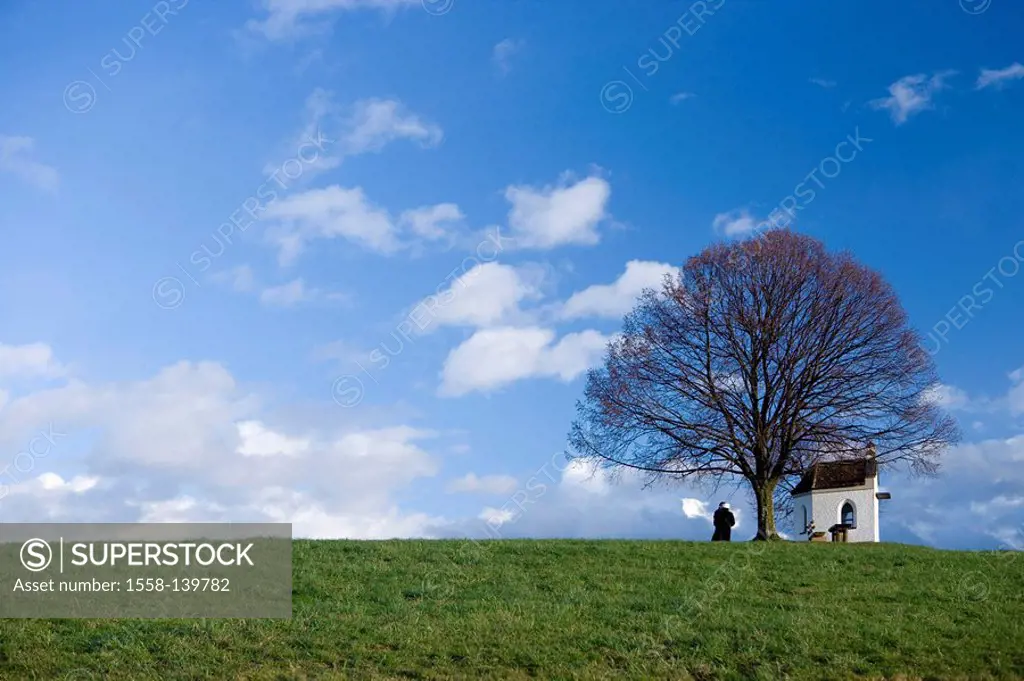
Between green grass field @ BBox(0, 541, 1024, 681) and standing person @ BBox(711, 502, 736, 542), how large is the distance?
445 inches

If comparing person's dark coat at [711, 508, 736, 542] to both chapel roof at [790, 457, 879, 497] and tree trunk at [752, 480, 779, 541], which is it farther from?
chapel roof at [790, 457, 879, 497]

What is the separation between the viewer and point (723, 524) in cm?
3192

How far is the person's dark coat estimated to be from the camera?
31.7 metres

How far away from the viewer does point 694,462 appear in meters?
34.7

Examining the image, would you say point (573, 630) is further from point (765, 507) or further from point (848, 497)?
point (848, 497)

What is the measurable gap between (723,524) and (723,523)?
35mm

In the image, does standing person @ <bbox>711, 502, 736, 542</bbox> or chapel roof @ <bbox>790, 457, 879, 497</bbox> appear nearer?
standing person @ <bbox>711, 502, 736, 542</bbox>

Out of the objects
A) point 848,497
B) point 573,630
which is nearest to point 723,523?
point 848,497

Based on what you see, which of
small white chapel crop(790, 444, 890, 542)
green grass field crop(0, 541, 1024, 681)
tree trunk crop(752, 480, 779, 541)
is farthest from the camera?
small white chapel crop(790, 444, 890, 542)

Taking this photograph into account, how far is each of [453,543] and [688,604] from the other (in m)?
8.74

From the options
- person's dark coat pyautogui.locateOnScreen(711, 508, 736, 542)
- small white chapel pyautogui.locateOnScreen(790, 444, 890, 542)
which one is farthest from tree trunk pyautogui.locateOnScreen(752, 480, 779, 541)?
small white chapel pyautogui.locateOnScreen(790, 444, 890, 542)

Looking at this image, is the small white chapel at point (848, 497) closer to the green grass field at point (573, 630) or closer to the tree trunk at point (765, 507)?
the tree trunk at point (765, 507)

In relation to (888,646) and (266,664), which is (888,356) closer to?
(888,646)

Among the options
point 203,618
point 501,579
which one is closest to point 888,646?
point 501,579
